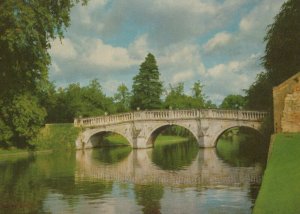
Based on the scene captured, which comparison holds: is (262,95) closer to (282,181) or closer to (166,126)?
(166,126)

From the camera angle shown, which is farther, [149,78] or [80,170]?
[149,78]

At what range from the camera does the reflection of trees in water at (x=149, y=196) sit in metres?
13.5

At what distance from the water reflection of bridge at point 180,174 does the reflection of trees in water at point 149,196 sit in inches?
47.0

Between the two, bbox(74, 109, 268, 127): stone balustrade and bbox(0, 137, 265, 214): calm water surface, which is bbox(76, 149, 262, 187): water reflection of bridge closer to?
bbox(0, 137, 265, 214): calm water surface

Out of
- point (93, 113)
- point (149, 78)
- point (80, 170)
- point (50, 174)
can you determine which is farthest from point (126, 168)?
point (149, 78)

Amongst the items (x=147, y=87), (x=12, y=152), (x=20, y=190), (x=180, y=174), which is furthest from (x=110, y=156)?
(x=147, y=87)

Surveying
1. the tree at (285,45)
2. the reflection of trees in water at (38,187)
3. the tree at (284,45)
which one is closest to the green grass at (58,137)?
the reflection of trees in water at (38,187)

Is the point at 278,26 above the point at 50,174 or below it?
above

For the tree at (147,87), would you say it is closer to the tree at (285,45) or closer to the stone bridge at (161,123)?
the stone bridge at (161,123)

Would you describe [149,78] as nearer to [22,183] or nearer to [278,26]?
[278,26]

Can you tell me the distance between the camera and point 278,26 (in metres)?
28.0

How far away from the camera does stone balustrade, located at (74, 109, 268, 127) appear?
35803 mm

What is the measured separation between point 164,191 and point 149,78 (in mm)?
45207

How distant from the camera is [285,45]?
26688 mm
